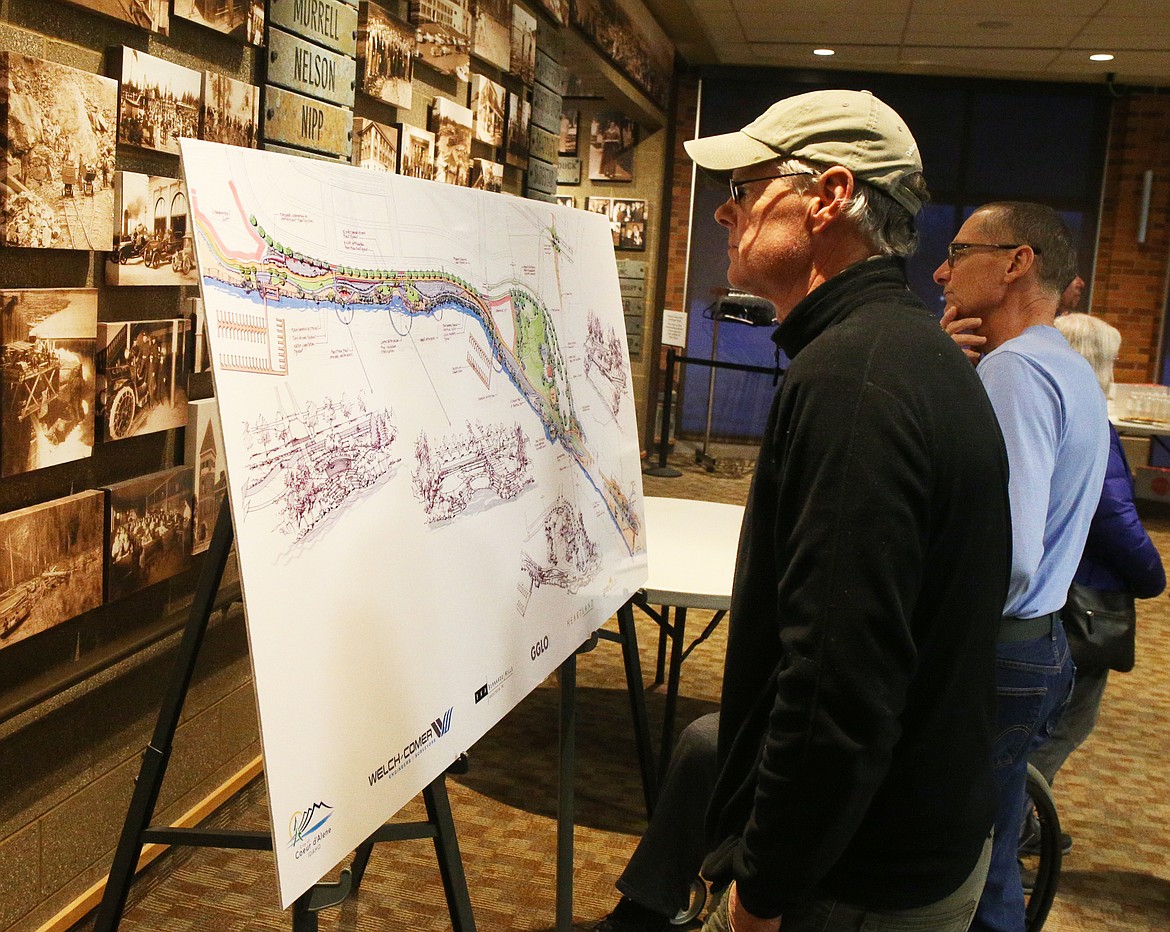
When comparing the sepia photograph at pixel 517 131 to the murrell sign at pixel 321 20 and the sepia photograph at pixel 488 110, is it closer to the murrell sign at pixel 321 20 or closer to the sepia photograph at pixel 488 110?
the sepia photograph at pixel 488 110

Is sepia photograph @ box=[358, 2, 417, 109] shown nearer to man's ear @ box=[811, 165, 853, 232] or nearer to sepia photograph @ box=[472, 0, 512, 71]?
sepia photograph @ box=[472, 0, 512, 71]

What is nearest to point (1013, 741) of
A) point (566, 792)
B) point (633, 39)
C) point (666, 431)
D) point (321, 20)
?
point (566, 792)

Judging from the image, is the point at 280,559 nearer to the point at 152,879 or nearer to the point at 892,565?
the point at 892,565

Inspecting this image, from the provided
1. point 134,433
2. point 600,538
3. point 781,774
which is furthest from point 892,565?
point 134,433

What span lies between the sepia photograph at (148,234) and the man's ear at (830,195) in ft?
4.15

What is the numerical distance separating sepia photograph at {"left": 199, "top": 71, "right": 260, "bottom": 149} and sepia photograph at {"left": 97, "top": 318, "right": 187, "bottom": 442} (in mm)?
408

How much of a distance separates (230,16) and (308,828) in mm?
1815

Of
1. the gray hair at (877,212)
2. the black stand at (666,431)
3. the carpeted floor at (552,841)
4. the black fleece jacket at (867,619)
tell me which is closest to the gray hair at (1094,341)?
the carpeted floor at (552,841)

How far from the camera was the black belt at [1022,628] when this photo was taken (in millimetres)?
1845

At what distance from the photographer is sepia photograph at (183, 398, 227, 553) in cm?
239

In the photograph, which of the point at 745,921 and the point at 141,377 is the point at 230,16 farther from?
the point at 745,921

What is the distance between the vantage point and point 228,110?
7.76 ft

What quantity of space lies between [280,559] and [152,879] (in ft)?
5.30

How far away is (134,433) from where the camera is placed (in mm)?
2178
